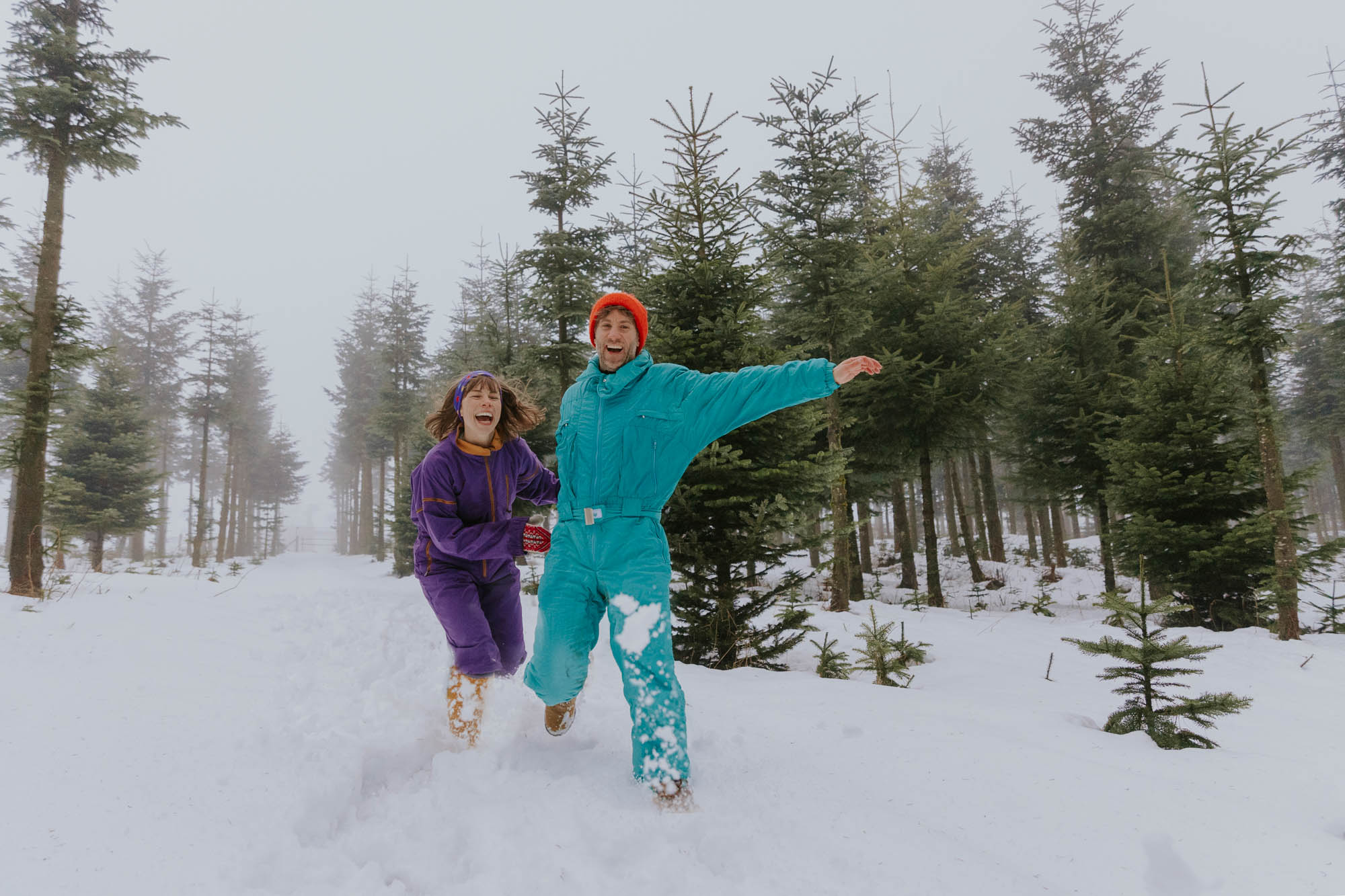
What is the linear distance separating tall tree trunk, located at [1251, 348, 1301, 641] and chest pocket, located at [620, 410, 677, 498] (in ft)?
36.2

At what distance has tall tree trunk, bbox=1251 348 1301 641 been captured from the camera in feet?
29.0

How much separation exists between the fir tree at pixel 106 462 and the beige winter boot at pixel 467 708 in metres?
21.6

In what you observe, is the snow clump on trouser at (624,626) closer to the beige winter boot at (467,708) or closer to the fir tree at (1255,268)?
the beige winter boot at (467,708)

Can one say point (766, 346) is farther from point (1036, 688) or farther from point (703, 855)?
point (703, 855)

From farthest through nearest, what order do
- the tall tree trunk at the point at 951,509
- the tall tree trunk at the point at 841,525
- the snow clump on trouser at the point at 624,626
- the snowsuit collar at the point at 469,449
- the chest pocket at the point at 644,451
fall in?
the tall tree trunk at the point at 951,509
the tall tree trunk at the point at 841,525
the snowsuit collar at the point at 469,449
the chest pocket at the point at 644,451
the snow clump on trouser at the point at 624,626

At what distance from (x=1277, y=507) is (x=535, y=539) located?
38.6 ft

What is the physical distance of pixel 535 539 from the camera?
368 cm

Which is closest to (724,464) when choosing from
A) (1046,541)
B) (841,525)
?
(841,525)

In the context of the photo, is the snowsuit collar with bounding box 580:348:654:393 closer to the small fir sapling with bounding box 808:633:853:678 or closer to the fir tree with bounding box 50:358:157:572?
the small fir sapling with bounding box 808:633:853:678

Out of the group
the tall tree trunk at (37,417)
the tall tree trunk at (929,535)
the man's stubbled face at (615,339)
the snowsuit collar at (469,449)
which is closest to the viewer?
the man's stubbled face at (615,339)

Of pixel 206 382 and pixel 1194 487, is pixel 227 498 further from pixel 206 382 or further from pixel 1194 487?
pixel 1194 487

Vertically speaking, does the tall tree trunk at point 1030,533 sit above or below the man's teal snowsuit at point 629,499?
below

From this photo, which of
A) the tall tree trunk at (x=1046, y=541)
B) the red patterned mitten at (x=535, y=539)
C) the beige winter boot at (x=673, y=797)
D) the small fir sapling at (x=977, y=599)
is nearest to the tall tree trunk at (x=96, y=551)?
the red patterned mitten at (x=535, y=539)

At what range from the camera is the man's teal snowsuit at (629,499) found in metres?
2.98
